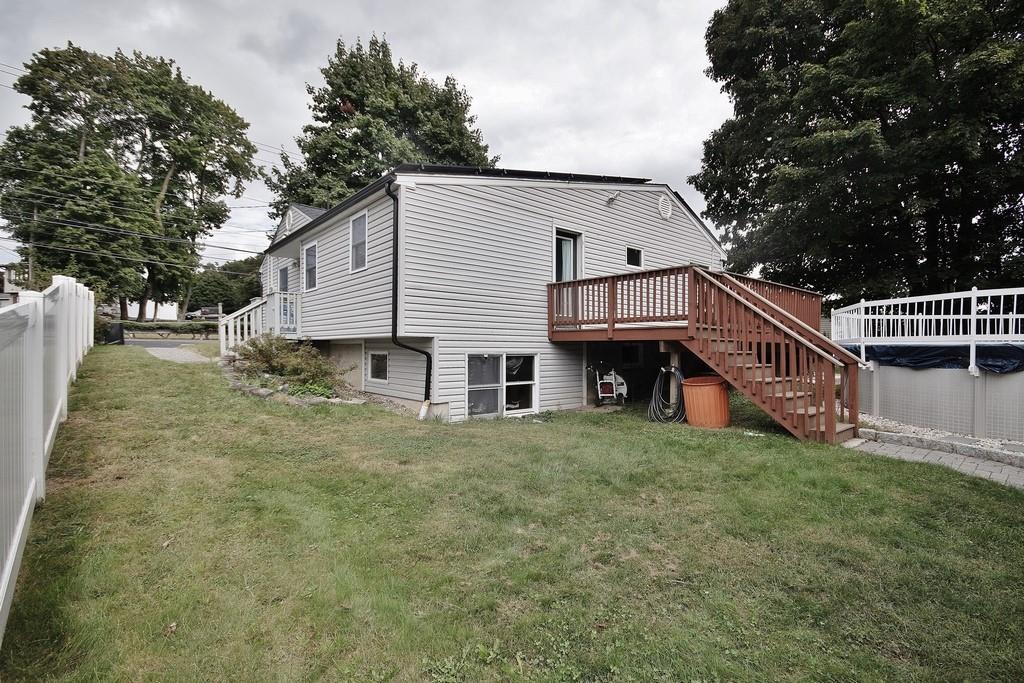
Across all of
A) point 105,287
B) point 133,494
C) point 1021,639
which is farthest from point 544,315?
point 105,287

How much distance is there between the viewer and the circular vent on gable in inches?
453

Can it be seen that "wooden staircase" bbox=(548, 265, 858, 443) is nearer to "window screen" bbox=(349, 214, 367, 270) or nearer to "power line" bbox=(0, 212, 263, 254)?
"window screen" bbox=(349, 214, 367, 270)

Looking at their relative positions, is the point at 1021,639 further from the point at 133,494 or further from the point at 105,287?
the point at 105,287

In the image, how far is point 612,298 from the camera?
26.5ft

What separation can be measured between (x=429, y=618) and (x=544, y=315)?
24.3 ft

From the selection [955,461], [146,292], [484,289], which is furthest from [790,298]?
[146,292]

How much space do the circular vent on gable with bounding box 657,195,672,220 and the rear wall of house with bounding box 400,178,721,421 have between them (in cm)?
75

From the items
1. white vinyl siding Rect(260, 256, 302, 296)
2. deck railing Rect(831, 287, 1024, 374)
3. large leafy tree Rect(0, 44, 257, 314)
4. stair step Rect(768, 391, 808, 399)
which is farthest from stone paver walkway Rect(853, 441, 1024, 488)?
large leafy tree Rect(0, 44, 257, 314)

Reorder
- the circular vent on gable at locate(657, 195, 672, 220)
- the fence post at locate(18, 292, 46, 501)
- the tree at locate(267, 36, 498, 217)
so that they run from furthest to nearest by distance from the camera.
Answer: the tree at locate(267, 36, 498, 217)
the circular vent on gable at locate(657, 195, 672, 220)
the fence post at locate(18, 292, 46, 501)

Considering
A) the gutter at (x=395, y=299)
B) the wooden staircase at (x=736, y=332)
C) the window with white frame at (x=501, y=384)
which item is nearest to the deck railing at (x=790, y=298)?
the wooden staircase at (x=736, y=332)

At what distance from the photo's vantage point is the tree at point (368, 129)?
76.9 ft

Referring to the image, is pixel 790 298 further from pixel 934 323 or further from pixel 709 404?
pixel 709 404

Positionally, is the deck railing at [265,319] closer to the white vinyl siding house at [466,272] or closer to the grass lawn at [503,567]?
the white vinyl siding house at [466,272]

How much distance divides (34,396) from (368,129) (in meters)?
23.8
